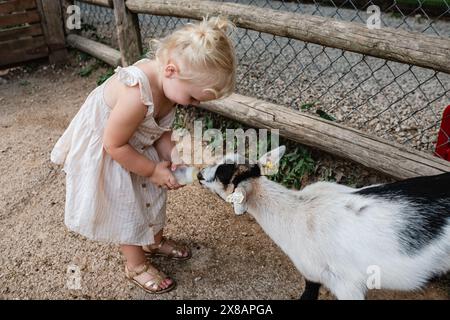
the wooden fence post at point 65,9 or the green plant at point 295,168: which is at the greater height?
the wooden fence post at point 65,9

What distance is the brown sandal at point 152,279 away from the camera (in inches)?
91.6

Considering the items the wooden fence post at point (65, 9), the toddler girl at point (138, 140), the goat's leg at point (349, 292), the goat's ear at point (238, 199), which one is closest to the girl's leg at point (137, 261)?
the toddler girl at point (138, 140)

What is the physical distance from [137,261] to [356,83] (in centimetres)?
274

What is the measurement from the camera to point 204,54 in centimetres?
166

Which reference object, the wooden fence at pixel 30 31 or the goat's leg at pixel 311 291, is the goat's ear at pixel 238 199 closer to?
the goat's leg at pixel 311 291

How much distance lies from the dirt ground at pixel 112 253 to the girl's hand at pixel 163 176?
693 mm

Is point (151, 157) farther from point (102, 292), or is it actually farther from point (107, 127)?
point (102, 292)

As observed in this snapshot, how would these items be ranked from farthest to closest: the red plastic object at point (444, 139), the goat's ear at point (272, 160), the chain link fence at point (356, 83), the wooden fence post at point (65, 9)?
1. the wooden fence post at point (65, 9)
2. the chain link fence at point (356, 83)
3. the red plastic object at point (444, 139)
4. the goat's ear at point (272, 160)

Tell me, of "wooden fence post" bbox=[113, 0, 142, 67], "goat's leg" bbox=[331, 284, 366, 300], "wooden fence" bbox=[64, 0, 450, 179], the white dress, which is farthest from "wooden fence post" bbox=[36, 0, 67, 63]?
"goat's leg" bbox=[331, 284, 366, 300]

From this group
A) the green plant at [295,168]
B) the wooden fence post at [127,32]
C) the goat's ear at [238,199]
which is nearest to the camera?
the goat's ear at [238,199]

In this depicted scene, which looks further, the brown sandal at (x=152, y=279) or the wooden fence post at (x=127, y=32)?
the wooden fence post at (x=127, y=32)

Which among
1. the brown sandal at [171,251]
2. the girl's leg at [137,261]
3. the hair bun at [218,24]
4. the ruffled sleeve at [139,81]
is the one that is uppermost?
the hair bun at [218,24]

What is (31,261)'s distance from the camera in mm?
2555
